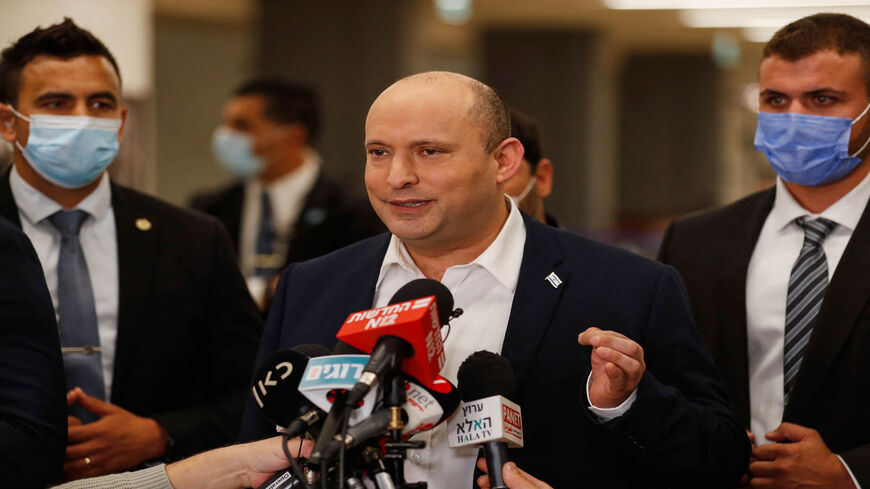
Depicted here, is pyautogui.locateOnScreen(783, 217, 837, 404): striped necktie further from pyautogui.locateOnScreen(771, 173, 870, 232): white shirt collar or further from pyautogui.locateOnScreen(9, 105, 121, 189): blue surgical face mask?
pyautogui.locateOnScreen(9, 105, 121, 189): blue surgical face mask

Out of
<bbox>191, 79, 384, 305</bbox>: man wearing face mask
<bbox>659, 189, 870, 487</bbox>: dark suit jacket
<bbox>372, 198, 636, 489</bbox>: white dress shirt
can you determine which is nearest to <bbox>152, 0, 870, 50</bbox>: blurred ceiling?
<bbox>191, 79, 384, 305</bbox>: man wearing face mask

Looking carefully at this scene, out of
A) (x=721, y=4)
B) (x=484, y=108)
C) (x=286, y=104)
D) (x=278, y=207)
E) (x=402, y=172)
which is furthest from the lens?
(x=721, y=4)

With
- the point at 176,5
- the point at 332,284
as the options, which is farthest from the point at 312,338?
the point at 176,5

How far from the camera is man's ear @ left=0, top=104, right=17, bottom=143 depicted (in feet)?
10.8

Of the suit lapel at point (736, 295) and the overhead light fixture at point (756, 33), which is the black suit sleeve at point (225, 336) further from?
the overhead light fixture at point (756, 33)

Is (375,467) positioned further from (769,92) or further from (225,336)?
(769,92)

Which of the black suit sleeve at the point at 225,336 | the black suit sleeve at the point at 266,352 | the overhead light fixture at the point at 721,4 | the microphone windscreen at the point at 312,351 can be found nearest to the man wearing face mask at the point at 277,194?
the black suit sleeve at the point at 225,336

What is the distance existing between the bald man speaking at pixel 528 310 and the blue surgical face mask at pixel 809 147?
84 cm

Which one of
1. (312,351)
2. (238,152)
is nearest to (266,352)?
(312,351)

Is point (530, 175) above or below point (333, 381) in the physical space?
above

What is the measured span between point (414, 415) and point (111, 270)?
1.67 meters

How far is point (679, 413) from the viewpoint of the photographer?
237cm

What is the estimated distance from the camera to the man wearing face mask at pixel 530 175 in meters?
3.48

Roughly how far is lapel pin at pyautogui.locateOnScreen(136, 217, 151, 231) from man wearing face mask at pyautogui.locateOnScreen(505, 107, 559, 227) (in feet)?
3.84
